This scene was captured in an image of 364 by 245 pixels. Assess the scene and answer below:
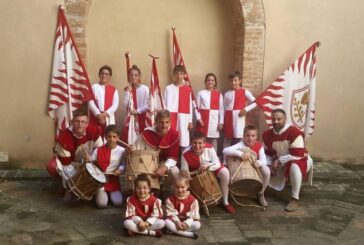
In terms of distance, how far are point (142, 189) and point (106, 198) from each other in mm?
967

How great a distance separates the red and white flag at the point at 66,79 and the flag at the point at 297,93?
8.76 feet

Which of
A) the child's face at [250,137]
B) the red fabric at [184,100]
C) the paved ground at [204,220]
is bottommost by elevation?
the paved ground at [204,220]

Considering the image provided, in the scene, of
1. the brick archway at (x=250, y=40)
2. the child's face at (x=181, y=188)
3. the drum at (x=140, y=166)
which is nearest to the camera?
the child's face at (x=181, y=188)

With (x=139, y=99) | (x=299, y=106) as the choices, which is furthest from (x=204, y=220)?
(x=299, y=106)

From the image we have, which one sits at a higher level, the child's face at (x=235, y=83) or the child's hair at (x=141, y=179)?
the child's face at (x=235, y=83)

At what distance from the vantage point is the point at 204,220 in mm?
4664

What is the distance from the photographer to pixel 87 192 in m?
4.70

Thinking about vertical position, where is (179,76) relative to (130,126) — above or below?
above

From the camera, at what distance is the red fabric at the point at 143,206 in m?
4.18

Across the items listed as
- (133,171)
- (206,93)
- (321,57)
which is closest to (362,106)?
(321,57)

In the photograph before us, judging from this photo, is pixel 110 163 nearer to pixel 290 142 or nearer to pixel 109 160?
pixel 109 160

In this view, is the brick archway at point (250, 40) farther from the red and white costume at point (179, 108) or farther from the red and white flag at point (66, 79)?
the red and white costume at point (179, 108)

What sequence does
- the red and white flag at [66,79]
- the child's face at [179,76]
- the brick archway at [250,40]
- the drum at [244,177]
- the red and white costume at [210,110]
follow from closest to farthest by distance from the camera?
the drum at [244,177]
the red and white flag at [66,79]
the child's face at [179,76]
the red and white costume at [210,110]
the brick archway at [250,40]

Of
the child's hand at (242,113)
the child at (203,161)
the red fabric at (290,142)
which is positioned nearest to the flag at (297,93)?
the child's hand at (242,113)
